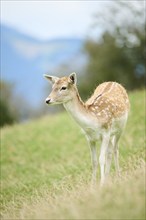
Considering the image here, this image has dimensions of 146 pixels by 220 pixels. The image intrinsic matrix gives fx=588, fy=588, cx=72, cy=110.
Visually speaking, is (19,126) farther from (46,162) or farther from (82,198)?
(82,198)

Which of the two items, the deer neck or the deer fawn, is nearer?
the deer fawn

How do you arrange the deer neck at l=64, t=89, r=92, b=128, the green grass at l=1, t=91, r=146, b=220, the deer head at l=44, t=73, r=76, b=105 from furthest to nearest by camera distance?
the deer neck at l=64, t=89, r=92, b=128
the deer head at l=44, t=73, r=76, b=105
the green grass at l=1, t=91, r=146, b=220

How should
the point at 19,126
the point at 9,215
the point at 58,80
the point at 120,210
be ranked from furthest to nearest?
the point at 19,126 → the point at 58,80 → the point at 9,215 → the point at 120,210

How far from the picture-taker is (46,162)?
1731 centimetres

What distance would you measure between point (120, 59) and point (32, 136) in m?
26.4

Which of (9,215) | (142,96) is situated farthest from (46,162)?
(9,215)

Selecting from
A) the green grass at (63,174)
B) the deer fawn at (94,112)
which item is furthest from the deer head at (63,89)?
the green grass at (63,174)

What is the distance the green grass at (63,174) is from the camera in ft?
22.1

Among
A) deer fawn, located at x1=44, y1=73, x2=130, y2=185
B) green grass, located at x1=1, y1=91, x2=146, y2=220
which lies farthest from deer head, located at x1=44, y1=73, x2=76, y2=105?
green grass, located at x1=1, y1=91, x2=146, y2=220

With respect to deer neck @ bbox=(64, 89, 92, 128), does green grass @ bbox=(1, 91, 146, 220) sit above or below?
below

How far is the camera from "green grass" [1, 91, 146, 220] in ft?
22.1

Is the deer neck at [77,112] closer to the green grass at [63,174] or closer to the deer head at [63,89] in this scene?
the deer head at [63,89]

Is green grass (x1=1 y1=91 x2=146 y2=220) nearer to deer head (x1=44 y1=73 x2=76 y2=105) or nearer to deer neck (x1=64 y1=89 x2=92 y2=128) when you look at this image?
deer neck (x1=64 y1=89 x2=92 y2=128)

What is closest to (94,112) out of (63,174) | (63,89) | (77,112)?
(77,112)
